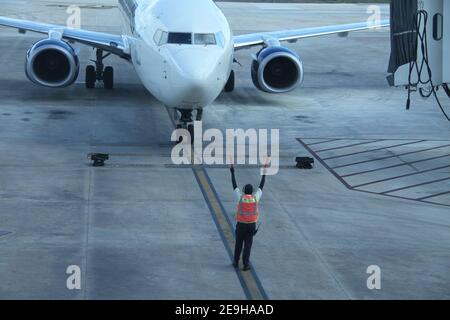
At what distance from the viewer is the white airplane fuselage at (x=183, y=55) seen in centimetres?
2845

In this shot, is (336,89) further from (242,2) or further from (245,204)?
(242,2)

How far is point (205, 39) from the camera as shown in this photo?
1158 inches

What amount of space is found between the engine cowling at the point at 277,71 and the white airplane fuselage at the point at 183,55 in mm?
4347

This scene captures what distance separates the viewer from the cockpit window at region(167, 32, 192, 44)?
96.1 feet

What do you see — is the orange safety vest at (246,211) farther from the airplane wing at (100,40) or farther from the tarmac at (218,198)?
the airplane wing at (100,40)

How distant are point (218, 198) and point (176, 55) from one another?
5.47 m

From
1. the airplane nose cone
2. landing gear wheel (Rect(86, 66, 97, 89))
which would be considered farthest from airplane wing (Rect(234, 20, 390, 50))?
the airplane nose cone

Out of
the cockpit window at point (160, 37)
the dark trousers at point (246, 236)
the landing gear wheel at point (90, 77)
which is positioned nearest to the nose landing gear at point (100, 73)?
the landing gear wheel at point (90, 77)

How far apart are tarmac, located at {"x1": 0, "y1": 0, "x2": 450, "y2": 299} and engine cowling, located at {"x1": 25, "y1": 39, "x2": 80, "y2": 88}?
0.85 meters

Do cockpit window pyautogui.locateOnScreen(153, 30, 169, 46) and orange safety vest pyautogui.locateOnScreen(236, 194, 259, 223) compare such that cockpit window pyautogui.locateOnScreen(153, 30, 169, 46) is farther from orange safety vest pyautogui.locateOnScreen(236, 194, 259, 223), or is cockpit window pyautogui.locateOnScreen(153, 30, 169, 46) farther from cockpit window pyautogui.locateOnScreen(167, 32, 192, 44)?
orange safety vest pyautogui.locateOnScreen(236, 194, 259, 223)

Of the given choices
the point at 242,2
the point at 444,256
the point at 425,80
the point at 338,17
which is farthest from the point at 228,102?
→ the point at 242,2

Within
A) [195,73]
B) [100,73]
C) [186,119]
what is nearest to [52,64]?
[100,73]

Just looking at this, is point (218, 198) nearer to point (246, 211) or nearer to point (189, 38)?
point (246, 211)

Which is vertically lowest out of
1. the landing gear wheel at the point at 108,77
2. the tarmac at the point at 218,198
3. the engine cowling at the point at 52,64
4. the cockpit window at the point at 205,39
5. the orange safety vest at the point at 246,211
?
the tarmac at the point at 218,198
